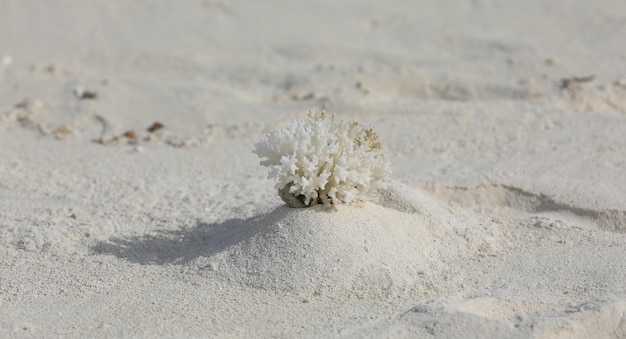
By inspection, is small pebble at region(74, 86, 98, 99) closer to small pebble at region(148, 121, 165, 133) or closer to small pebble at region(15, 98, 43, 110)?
small pebble at region(15, 98, 43, 110)

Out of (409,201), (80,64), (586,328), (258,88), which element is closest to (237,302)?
(409,201)

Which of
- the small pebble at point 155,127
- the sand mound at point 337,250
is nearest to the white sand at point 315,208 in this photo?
the sand mound at point 337,250

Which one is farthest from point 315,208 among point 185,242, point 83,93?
point 83,93

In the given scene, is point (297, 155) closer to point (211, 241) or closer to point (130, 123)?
point (211, 241)

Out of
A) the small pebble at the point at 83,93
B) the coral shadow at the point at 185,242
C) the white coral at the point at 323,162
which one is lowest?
the small pebble at the point at 83,93

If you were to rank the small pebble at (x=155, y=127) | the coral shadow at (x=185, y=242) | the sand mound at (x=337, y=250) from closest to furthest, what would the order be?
the sand mound at (x=337, y=250) < the coral shadow at (x=185, y=242) < the small pebble at (x=155, y=127)

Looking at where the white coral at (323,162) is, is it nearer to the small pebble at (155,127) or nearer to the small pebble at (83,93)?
the small pebble at (155,127)

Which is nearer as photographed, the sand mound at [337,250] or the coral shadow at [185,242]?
the sand mound at [337,250]
